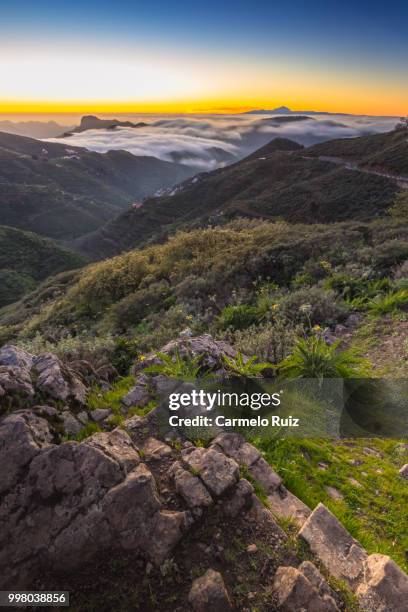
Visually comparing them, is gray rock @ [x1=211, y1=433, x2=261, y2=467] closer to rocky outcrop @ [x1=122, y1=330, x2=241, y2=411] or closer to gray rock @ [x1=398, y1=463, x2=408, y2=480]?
rocky outcrop @ [x1=122, y1=330, x2=241, y2=411]

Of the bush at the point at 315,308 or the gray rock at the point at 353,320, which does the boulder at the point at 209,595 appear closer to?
the bush at the point at 315,308

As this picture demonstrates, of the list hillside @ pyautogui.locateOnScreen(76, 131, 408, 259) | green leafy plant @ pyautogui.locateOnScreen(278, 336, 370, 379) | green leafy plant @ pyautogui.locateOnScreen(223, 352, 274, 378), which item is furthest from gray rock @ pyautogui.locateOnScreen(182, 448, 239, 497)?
hillside @ pyautogui.locateOnScreen(76, 131, 408, 259)

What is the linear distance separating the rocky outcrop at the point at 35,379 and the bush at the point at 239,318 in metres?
3.83

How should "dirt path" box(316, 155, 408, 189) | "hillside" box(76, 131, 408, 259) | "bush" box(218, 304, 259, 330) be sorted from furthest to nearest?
1. "hillside" box(76, 131, 408, 259)
2. "dirt path" box(316, 155, 408, 189)
3. "bush" box(218, 304, 259, 330)

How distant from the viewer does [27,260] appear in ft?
232

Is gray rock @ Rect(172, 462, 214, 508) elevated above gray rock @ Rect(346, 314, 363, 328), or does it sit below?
above

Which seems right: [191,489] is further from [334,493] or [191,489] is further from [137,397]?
[137,397]

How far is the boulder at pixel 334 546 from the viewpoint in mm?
2477

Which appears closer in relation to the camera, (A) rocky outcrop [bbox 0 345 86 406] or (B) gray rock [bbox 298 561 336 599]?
(B) gray rock [bbox 298 561 336 599]

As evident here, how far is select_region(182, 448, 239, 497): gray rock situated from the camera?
9.33 feet

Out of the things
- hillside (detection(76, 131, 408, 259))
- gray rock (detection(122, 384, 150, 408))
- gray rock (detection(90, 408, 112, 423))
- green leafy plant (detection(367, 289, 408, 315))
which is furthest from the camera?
hillside (detection(76, 131, 408, 259))

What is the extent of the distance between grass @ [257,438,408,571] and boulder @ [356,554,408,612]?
0.27 m

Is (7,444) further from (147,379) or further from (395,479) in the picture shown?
(395,479)

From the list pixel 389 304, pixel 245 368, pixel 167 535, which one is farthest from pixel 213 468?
pixel 389 304
